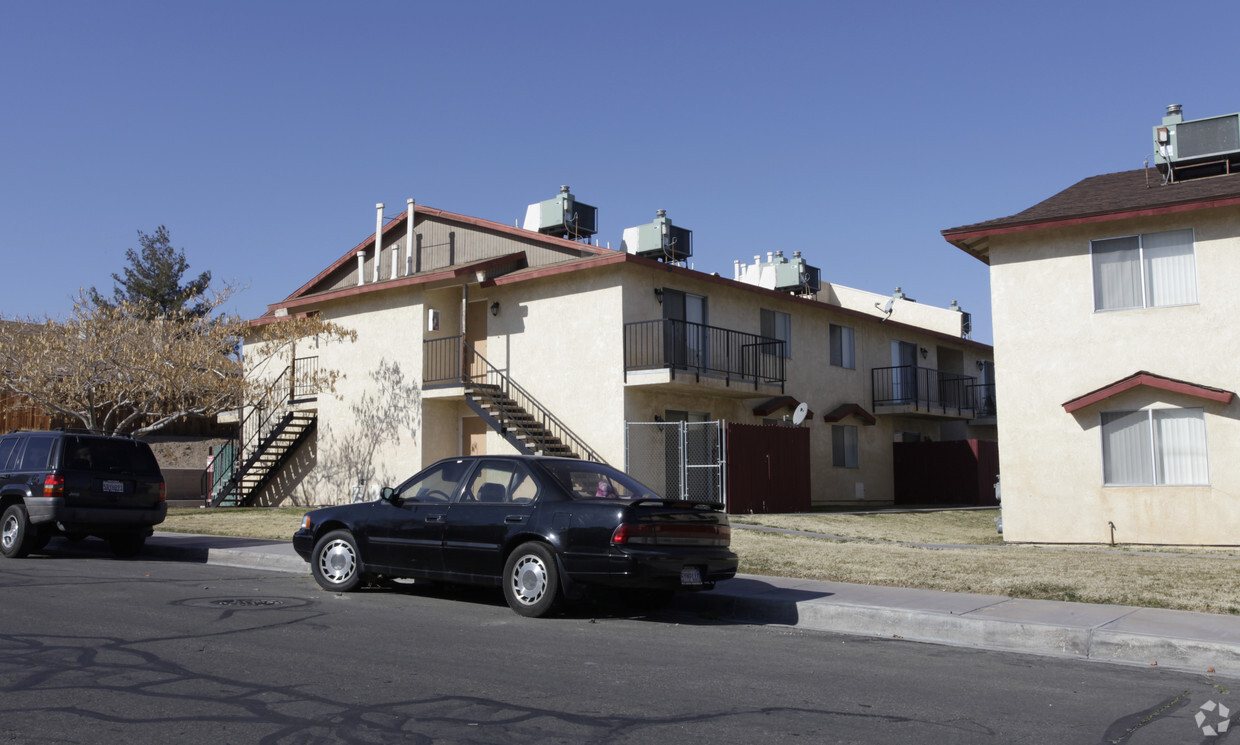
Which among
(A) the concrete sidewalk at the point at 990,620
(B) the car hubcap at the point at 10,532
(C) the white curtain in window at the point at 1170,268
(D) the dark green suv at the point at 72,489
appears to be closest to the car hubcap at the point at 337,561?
(A) the concrete sidewalk at the point at 990,620

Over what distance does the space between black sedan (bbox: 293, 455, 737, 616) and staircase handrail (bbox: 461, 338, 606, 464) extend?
11790mm

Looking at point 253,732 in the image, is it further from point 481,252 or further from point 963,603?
point 481,252

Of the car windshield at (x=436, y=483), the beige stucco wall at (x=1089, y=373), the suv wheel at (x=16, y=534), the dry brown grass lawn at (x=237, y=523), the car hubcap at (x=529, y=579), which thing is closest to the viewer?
the car hubcap at (x=529, y=579)

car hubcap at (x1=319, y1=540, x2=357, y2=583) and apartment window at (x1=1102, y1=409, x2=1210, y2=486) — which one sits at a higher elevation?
apartment window at (x1=1102, y1=409, x2=1210, y2=486)

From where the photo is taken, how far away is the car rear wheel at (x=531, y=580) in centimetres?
909

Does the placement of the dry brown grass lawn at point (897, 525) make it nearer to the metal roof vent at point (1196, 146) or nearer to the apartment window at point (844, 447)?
the apartment window at point (844, 447)

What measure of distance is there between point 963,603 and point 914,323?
93.0 ft

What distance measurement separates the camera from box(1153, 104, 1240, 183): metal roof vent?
16.8m

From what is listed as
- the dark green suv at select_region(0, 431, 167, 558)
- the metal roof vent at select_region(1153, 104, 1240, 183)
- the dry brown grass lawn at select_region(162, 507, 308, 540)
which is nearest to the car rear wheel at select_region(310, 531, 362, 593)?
the dark green suv at select_region(0, 431, 167, 558)

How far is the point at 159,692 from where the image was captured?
19.3 feet

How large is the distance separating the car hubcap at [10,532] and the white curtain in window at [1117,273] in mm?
15874

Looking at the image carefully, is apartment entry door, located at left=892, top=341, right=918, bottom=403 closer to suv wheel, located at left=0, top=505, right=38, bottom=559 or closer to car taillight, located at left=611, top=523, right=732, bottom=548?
car taillight, located at left=611, top=523, right=732, bottom=548

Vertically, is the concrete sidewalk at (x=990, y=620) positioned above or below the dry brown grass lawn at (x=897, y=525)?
below

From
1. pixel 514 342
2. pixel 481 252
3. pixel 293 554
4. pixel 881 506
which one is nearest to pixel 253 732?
pixel 293 554
